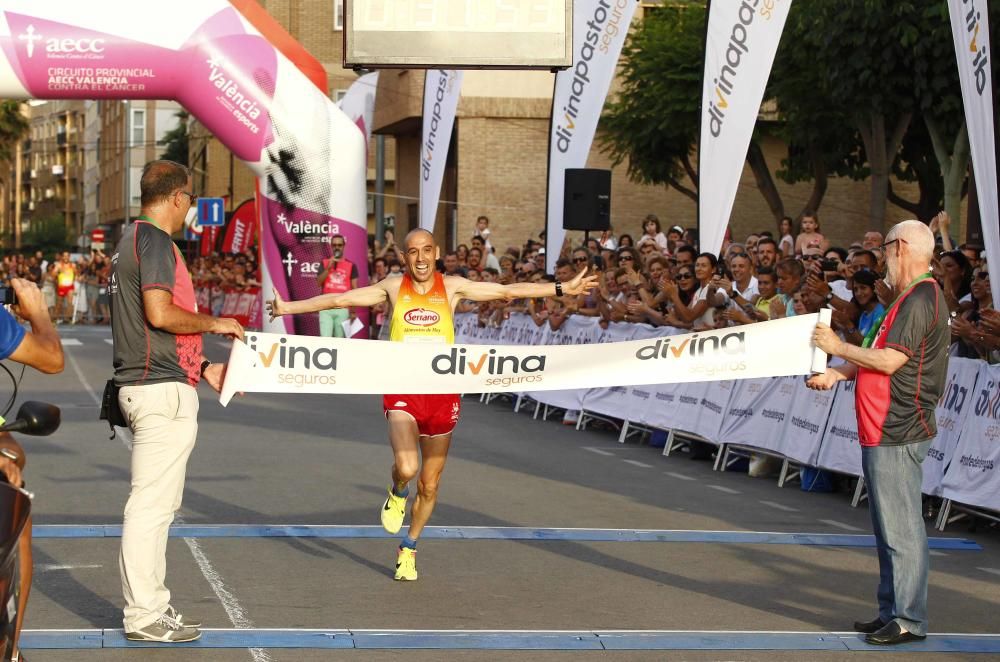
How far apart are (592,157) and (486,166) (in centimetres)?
297

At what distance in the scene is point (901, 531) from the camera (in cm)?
715

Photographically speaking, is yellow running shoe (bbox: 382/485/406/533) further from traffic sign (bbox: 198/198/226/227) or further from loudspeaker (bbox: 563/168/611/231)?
traffic sign (bbox: 198/198/226/227)

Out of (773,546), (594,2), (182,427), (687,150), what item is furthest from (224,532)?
(687,150)

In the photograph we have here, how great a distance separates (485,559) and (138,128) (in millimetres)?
92722

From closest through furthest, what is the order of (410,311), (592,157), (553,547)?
1. (410,311)
2. (553,547)
3. (592,157)

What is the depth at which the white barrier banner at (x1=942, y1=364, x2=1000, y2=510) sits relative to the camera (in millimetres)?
10312

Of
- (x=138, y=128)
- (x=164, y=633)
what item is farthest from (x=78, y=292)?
(x=138, y=128)

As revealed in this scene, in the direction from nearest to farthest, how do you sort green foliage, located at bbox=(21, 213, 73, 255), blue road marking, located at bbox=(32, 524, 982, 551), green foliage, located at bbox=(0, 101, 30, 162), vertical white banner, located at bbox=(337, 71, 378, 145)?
blue road marking, located at bbox=(32, 524, 982, 551), vertical white banner, located at bbox=(337, 71, 378, 145), green foliage, located at bbox=(0, 101, 30, 162), green foliage, located at bbox=(21, 213, 73, 255)

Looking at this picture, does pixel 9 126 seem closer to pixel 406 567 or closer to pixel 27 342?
pixel 406 567

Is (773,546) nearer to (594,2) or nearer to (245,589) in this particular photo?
(245,589)

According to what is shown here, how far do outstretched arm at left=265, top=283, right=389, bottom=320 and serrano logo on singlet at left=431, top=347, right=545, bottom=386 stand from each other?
1.83 ft

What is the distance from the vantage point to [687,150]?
37.8 meters

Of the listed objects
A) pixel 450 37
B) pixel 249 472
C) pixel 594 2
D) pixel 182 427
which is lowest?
pixel 249 472

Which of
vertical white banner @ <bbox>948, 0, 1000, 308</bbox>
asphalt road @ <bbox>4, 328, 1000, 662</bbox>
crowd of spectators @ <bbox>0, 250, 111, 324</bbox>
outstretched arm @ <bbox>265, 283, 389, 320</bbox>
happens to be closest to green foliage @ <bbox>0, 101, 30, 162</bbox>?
crowd of spectators @ <bbox>0, 250, 111, 324</bbox>
